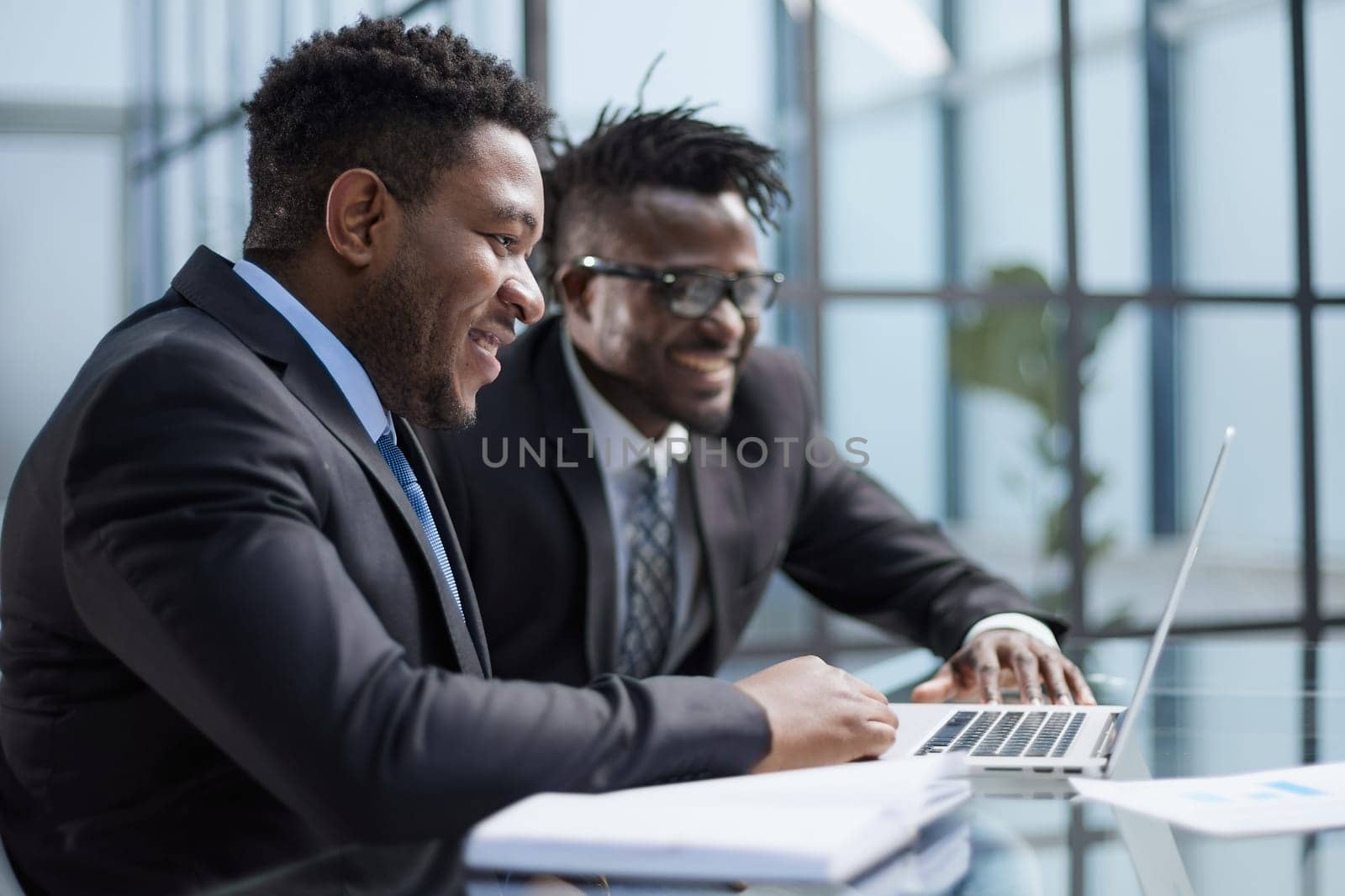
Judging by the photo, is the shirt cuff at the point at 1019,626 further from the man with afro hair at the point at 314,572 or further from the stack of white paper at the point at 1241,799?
the man with afro hair at the point at 314,572

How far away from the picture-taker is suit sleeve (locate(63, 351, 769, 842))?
83 cm

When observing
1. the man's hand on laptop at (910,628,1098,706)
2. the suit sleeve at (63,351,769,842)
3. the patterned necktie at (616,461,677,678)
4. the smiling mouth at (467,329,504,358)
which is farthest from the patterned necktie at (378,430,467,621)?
the patterned necktie at (616,461,677,678)

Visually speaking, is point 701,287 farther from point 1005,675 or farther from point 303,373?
point 303,373

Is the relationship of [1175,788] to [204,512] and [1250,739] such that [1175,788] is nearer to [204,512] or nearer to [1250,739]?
[1250,739]

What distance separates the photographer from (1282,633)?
485 centimetres

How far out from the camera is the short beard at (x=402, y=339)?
1.19m

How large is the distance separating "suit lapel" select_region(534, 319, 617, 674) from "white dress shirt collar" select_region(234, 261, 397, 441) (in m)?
0.72

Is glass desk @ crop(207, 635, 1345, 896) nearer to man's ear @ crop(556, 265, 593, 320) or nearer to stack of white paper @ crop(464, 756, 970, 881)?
stack of white paper @ crop(464, 756, 970, 881)

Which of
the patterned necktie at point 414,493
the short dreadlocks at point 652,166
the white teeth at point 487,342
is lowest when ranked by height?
the patterned necktie at point 414,493

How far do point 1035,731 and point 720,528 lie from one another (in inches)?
35.4

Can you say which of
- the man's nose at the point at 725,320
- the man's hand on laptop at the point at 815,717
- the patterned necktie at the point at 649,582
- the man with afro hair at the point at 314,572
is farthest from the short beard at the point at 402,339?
the man's nose at the point at 725,320

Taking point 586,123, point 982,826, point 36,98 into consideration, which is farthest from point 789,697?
point 36,98

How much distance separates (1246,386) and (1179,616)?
201 centimetres

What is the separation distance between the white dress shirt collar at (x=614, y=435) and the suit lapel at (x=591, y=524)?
1.7 inches
